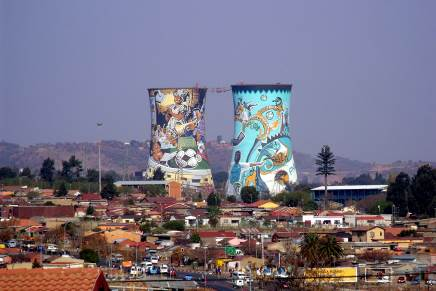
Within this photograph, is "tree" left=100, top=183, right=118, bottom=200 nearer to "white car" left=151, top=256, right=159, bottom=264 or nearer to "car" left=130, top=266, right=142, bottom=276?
"white car" left=151, top=256, right=159, bottom=264

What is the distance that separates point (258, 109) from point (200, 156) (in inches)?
267

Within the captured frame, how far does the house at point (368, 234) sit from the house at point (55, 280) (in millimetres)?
24177

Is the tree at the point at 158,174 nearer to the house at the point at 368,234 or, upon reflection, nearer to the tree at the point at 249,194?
the tree at the point at 249,194

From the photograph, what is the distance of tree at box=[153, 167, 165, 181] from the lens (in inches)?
2108

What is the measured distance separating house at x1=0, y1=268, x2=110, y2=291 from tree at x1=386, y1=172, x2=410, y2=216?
1342 inches

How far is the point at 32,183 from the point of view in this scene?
54.0 m

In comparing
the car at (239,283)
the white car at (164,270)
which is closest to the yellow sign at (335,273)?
the car at (239,283)

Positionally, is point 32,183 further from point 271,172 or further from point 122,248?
point 122,248

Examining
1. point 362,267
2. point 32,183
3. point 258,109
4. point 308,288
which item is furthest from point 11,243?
point 32,183

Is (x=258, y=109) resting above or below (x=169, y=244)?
above

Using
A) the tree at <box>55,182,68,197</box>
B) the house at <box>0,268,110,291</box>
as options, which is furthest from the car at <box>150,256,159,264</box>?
the house at <box>0,268,110,291</box>

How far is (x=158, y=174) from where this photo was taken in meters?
54.0

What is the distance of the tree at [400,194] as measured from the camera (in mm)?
40619

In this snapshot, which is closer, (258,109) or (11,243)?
(11,243)
